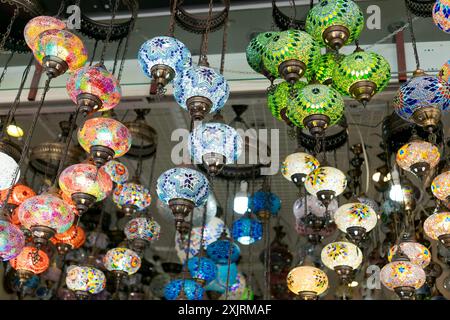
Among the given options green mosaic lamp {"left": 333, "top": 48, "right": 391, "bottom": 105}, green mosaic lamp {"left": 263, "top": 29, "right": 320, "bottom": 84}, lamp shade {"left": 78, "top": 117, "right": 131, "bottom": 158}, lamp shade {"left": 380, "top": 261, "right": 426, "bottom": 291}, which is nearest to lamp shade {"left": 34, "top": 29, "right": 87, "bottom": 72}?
lamp shade {"left": 78, "top": 117, "right": 131, "bottom": 158}

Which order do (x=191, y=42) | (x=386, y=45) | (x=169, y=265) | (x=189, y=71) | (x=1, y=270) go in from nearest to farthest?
(x=189, y=71)
(x=386, y=45)
(x=191, y=42)
(x=169, y=265)
(x=1, y=270)

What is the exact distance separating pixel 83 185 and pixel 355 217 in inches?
45.6

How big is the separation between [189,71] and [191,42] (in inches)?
54.0

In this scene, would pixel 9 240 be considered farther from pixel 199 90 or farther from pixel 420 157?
pixel 420 157

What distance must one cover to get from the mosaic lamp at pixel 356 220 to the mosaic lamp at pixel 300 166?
23cm

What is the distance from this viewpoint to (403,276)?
2.19 m

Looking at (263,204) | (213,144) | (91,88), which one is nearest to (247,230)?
(263,204)

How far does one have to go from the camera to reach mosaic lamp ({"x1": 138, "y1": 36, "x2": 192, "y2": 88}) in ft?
5.63

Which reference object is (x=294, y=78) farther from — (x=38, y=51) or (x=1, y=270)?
(x=1, y=270)

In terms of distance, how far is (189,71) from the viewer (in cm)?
166

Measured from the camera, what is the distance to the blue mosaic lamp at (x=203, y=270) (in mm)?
2938

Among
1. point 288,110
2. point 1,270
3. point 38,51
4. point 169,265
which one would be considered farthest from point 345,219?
point 1,270

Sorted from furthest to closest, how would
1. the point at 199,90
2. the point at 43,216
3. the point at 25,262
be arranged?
the point at 25,262 < the point at 43,216 < the point at 199,90
